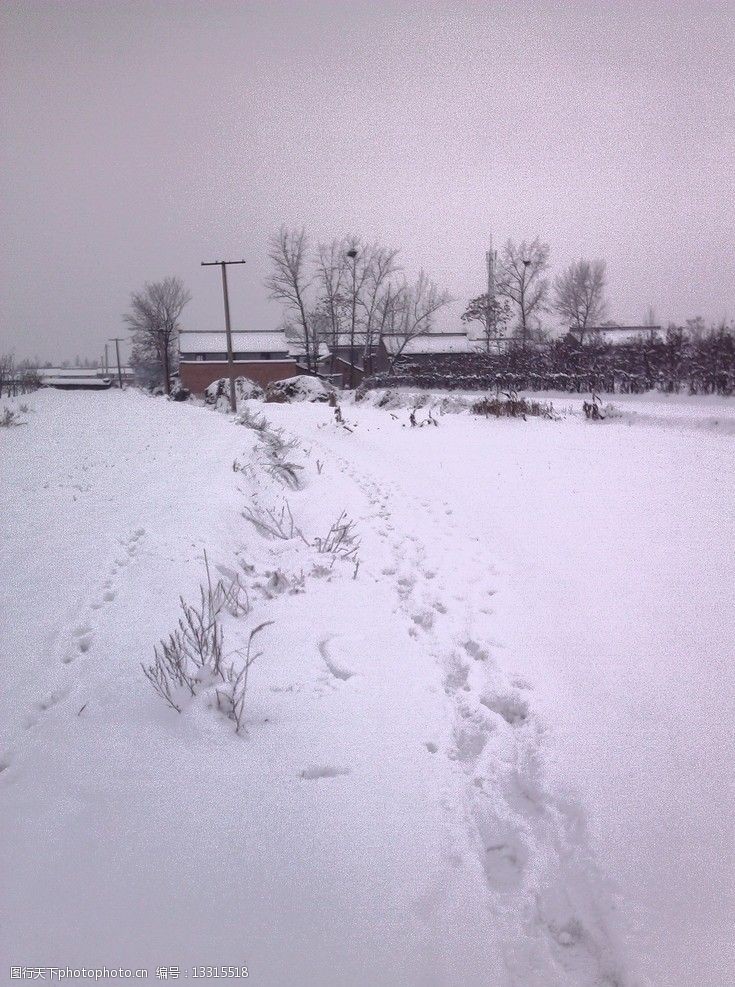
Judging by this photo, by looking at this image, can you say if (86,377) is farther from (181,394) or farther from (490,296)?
(490,296)

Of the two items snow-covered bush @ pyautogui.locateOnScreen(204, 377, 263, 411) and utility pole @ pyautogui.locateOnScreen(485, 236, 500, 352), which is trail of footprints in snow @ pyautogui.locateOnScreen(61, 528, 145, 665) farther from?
utility pole @ pyautogui.locateOnScreen(485, 236, 500, 352)

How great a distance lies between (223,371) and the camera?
45812 mm

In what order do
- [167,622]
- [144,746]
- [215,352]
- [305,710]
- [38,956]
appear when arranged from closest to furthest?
[38,956] < [144,746] < [305,710] < [167,622] < [215,352]

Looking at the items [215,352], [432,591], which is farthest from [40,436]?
[215,352]

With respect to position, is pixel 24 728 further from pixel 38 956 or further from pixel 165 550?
pixel 165 550

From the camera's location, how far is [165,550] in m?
4.80

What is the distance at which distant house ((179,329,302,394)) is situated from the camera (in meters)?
45.5

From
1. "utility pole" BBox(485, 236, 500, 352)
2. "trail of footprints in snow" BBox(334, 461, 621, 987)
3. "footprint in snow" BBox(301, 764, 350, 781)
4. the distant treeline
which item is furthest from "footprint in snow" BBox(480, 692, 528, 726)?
"utility pole" BBox(485, 236, 500, 352)

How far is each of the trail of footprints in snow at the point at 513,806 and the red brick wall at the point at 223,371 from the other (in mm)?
43444

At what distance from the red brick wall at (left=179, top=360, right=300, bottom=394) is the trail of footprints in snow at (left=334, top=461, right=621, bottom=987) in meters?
43.4

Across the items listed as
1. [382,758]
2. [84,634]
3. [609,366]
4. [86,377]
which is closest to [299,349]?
[86,377]

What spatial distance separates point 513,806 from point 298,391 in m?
25.7

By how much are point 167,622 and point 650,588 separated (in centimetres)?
357

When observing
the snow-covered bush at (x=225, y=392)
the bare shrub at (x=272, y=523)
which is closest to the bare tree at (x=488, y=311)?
the snow-covered bush at (x=225, y=392)
